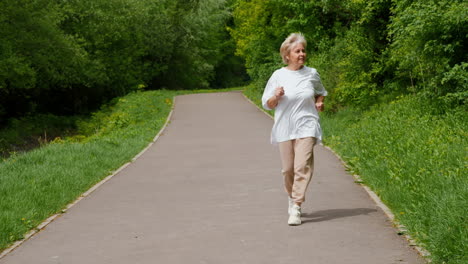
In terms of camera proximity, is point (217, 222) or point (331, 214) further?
point (331, 214)

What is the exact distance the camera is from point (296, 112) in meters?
7.71

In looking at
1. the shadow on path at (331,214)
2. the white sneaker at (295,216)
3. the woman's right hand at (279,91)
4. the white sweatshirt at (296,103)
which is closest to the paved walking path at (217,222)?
the shadow on path at (331,214)

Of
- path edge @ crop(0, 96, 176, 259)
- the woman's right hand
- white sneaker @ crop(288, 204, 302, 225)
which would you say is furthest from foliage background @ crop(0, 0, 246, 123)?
white sneaker @ crop(288, 204, 302, 225)

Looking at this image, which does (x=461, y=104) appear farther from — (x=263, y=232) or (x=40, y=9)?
(x=40, y=9)

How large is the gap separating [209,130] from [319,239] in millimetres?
14928

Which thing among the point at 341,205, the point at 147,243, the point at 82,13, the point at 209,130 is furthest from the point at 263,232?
the point at 82,13

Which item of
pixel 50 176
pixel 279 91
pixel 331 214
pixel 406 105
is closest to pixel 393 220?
pixel 331 214

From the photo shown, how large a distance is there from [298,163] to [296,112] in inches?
22.8

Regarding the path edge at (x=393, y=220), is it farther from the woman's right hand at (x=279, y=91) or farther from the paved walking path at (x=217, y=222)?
the woman's right hand at (x=279, y=91)

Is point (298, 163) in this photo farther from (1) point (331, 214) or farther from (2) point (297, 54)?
(2) point (297, 54)

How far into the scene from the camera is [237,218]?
26.1ft

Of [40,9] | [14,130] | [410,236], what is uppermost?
[40,9]

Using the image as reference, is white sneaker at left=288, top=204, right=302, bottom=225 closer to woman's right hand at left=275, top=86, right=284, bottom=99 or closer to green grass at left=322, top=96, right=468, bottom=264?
green grass at left=322, top=96, right=468, bottom=264

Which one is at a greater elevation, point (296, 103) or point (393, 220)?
point (296, 103)
